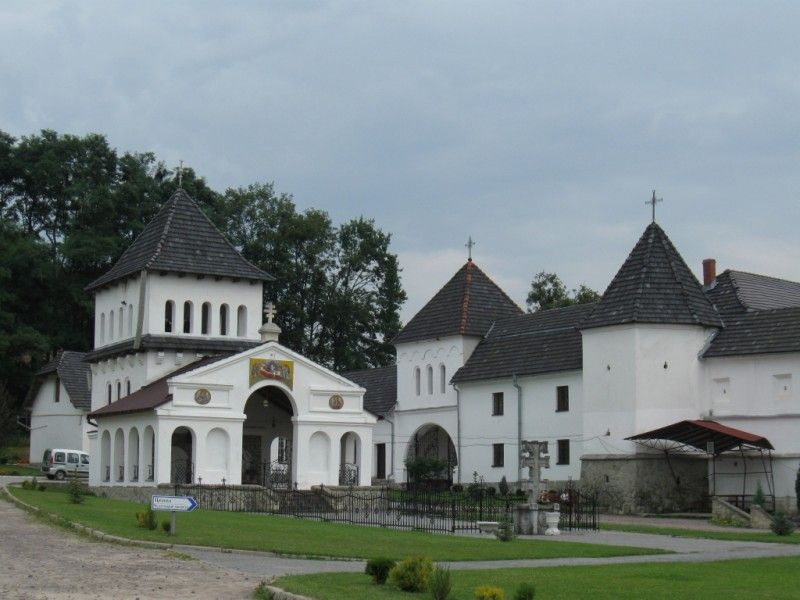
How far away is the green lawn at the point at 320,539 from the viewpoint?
25344 mm

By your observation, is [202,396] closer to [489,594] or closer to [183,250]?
[183,250]

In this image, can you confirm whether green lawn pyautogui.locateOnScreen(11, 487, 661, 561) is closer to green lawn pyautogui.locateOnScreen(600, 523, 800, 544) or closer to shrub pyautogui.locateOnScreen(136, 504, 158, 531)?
shrub pyautogui.locateOnScreen(136, 504, 158, 531)

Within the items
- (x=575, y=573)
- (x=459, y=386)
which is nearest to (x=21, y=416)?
(x=459, y=386)

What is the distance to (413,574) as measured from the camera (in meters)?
17.9

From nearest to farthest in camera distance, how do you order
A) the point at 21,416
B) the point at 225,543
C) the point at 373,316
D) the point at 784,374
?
the point at 225,543 → the point at 784,374 → the point at 21,416 → the point at 373,316

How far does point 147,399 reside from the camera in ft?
156

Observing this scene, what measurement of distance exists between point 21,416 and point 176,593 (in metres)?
66.5

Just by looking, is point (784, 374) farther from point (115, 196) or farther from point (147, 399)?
point (115, 196)

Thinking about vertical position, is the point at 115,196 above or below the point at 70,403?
above

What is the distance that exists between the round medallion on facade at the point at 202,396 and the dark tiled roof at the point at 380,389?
17.8 meters

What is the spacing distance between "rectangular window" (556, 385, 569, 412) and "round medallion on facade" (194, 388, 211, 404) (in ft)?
47.8

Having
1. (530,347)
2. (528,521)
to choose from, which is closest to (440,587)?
(528,521)

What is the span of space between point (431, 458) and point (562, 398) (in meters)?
9.46

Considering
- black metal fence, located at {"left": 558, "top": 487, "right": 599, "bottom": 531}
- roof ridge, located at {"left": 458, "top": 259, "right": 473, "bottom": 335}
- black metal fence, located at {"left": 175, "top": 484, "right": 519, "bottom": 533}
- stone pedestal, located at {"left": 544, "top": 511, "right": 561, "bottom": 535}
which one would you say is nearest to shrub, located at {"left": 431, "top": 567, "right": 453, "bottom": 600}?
black metal fence, located at {"left": 175, "top": 484, "right": 519, "bottom": 533}
